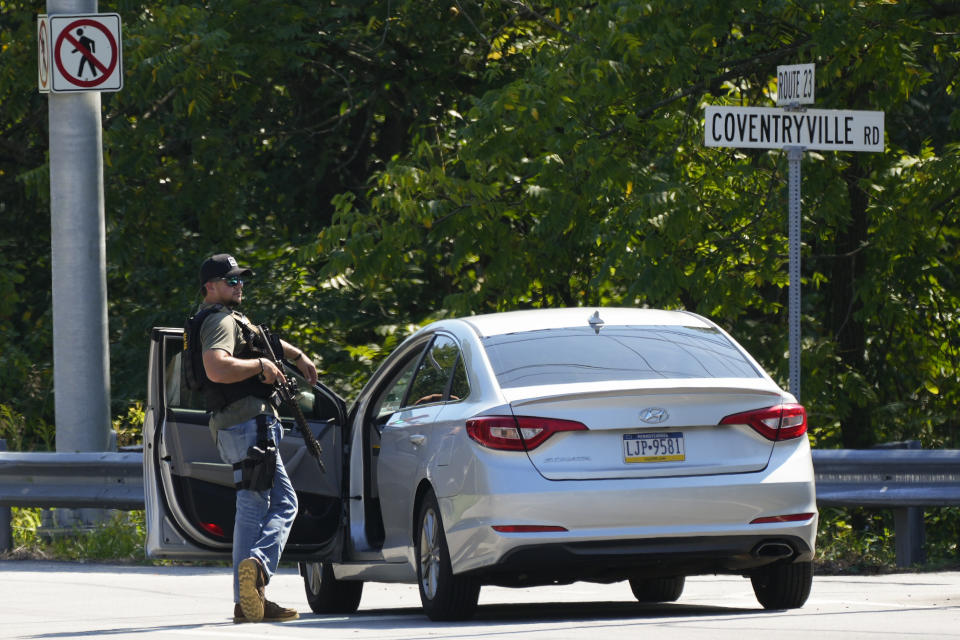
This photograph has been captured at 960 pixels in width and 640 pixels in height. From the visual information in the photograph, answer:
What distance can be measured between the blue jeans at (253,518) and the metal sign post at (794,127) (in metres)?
3.64

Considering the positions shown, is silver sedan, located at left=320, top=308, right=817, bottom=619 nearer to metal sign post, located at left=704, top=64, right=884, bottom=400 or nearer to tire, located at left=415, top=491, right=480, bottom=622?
tire, located at left=415, top=491, right=480, bottom=622

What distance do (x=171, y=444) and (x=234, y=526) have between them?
0.59 metres

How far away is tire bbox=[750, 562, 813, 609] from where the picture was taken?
26.0 feet

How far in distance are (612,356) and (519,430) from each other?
2.41 ft

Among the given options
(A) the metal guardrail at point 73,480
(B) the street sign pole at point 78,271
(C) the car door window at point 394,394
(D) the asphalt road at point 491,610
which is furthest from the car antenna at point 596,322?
(B) the street sign pole at point 78,271

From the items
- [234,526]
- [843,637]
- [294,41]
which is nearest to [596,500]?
[843,637]

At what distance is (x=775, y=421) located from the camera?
7.61m

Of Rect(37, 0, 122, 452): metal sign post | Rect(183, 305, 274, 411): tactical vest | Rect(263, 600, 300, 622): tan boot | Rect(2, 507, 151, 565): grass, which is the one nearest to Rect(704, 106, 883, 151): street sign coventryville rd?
Rect(183, 305, 274, 411): tactical vest

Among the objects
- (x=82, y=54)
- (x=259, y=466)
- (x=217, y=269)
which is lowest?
(x=259, y=466)

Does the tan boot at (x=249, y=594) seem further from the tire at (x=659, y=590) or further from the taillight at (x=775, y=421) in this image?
the taillight at (x=775, y=421)

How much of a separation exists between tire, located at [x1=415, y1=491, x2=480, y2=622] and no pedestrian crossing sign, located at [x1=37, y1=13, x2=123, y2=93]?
537 centimetres

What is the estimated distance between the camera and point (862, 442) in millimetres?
14734

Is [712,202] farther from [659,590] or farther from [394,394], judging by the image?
[394,394]

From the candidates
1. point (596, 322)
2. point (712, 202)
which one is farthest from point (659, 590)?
point (712, 202)
